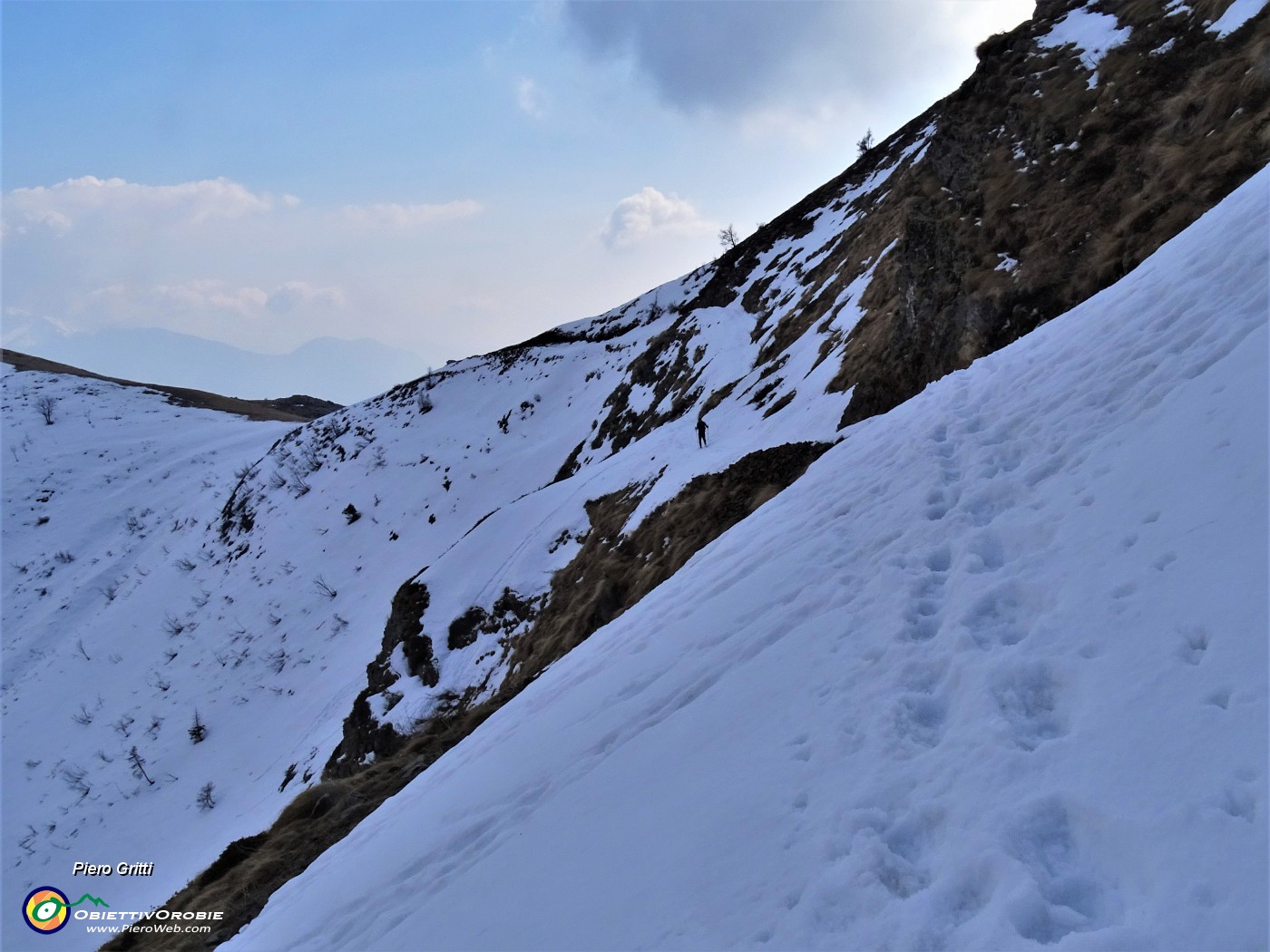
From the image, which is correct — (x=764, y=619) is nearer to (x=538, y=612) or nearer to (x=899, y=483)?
(x=899, y=483)

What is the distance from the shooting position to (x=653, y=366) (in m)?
34.5

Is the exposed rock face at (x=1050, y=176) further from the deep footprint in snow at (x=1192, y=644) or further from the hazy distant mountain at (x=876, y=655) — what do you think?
the deep footprint in snow at (x=1192, y=644)

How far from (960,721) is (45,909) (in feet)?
91.0

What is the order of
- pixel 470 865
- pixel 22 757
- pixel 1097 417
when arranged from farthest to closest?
pixel 22 757 → pixel 1097 417 → pixel 470 865

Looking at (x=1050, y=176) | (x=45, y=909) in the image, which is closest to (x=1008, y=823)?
(x=1050, y=176)

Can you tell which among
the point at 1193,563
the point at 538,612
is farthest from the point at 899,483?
the point at 538,612

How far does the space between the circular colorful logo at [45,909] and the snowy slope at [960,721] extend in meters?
16.0

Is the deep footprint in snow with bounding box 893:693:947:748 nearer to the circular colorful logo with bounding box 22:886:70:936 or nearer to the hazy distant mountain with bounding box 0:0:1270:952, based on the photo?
the hazy distant mountain with bounding box 0:0:1270:952

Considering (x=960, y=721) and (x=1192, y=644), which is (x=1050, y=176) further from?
(x=960, y=721)

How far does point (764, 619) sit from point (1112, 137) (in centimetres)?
1239

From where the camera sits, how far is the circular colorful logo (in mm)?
17625

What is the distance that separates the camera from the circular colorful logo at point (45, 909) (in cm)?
1762

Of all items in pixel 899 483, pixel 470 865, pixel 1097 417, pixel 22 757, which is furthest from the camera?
pixel 22 757

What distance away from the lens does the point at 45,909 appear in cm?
1981
